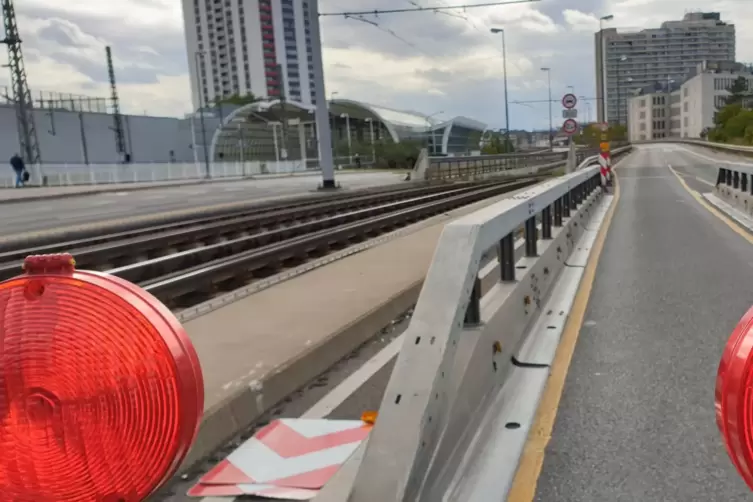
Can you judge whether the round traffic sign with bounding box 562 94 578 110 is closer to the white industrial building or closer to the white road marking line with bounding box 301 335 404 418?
the white road marking line with bounding box 301 335 404 418

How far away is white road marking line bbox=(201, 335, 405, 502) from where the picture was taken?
4.75 metres

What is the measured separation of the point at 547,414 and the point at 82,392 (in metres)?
3.22

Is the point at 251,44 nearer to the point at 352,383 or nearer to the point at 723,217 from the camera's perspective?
the point at 723,217

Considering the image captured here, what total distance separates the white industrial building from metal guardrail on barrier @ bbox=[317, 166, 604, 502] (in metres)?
146

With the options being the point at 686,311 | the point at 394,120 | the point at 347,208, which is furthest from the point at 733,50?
the point at 686,311

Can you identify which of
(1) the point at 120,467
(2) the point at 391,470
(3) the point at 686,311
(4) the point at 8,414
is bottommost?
(3) the point at 686,311

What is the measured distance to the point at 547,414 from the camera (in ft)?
13.9

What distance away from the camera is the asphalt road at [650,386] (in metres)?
3.40

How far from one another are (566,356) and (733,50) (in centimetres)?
18206

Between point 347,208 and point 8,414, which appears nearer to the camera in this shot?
point 8,414

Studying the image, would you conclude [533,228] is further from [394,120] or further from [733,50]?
[733,50]

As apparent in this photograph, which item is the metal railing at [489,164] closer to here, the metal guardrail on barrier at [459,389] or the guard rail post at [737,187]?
the guard rail post at [737,187]

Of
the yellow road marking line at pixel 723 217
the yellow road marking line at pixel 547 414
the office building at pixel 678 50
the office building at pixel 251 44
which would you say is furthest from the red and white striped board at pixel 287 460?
the office building at pixel 678 50

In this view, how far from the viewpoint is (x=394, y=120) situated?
10456 cm
